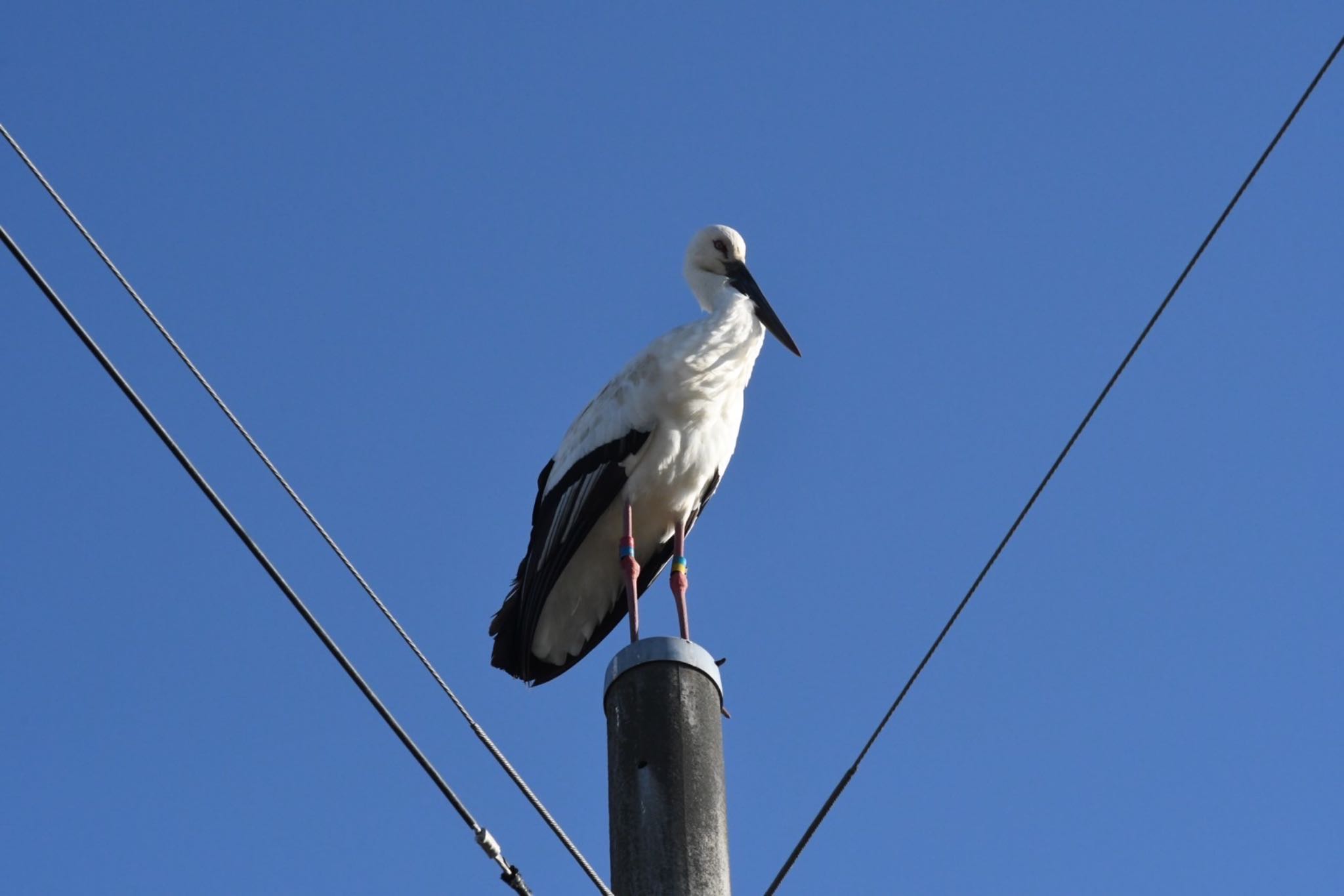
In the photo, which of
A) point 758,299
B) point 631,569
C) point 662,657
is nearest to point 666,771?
point 662,657

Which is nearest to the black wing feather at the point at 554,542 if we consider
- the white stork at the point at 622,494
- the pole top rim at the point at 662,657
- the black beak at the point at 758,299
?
the white stork at the point at 622,494

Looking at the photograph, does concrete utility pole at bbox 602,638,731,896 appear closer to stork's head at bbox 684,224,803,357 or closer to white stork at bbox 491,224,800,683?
white stork at bbox 491,224,800,683

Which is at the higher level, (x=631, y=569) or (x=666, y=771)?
(x=631, y=569)

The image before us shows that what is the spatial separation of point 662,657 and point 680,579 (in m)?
3.42

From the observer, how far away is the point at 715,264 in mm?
→ 9500

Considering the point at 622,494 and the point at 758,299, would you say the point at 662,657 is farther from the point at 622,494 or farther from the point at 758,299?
the point at 758,299

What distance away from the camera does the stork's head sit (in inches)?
369

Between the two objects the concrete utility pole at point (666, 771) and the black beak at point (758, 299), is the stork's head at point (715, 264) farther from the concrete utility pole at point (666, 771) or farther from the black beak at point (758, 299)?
the concrete utility pole at point (666, 771)

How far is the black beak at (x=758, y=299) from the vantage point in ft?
29.7

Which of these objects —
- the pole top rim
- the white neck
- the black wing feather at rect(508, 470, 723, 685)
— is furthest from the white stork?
the pole top rim

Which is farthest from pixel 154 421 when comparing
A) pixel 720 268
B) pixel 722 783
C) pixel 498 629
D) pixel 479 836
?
pixel 720 268

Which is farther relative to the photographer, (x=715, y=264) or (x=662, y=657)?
(x=715, y=264)

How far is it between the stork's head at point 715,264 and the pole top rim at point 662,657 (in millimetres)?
4901

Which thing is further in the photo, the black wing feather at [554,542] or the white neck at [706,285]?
the white neck at [706,285]
